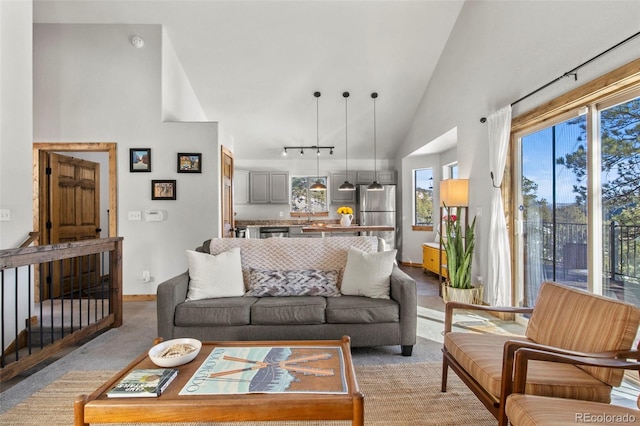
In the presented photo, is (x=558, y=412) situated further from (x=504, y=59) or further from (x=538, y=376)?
(x=504, y=59)

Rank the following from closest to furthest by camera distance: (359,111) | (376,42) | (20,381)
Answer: (20,381) < (376,42) < (359,111)

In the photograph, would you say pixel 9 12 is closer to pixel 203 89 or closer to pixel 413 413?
pixel 203 89

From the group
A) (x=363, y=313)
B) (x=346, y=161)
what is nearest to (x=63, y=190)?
(x=363, y=313)

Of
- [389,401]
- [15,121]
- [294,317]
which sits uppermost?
[15,121]

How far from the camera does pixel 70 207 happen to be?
16.0 feet

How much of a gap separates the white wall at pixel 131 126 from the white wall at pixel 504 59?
11.0 feet

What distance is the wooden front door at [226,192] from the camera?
4934 millimetres

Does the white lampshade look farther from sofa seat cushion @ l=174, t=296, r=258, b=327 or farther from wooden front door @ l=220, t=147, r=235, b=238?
wooden front door @ l=220, t=147, r=235, b=238

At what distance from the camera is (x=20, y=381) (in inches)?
89.0

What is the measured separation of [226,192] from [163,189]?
42.0 inches

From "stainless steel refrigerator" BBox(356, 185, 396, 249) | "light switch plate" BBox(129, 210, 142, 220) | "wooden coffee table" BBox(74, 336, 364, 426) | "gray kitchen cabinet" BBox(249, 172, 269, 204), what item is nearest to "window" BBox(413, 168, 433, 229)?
"stainless steel refrigerator" BBox(356, 185, 396, 249)

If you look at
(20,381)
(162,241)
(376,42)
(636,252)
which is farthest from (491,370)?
(376,42)

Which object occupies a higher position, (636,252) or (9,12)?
(9,12)

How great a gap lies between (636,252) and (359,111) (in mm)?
4601
